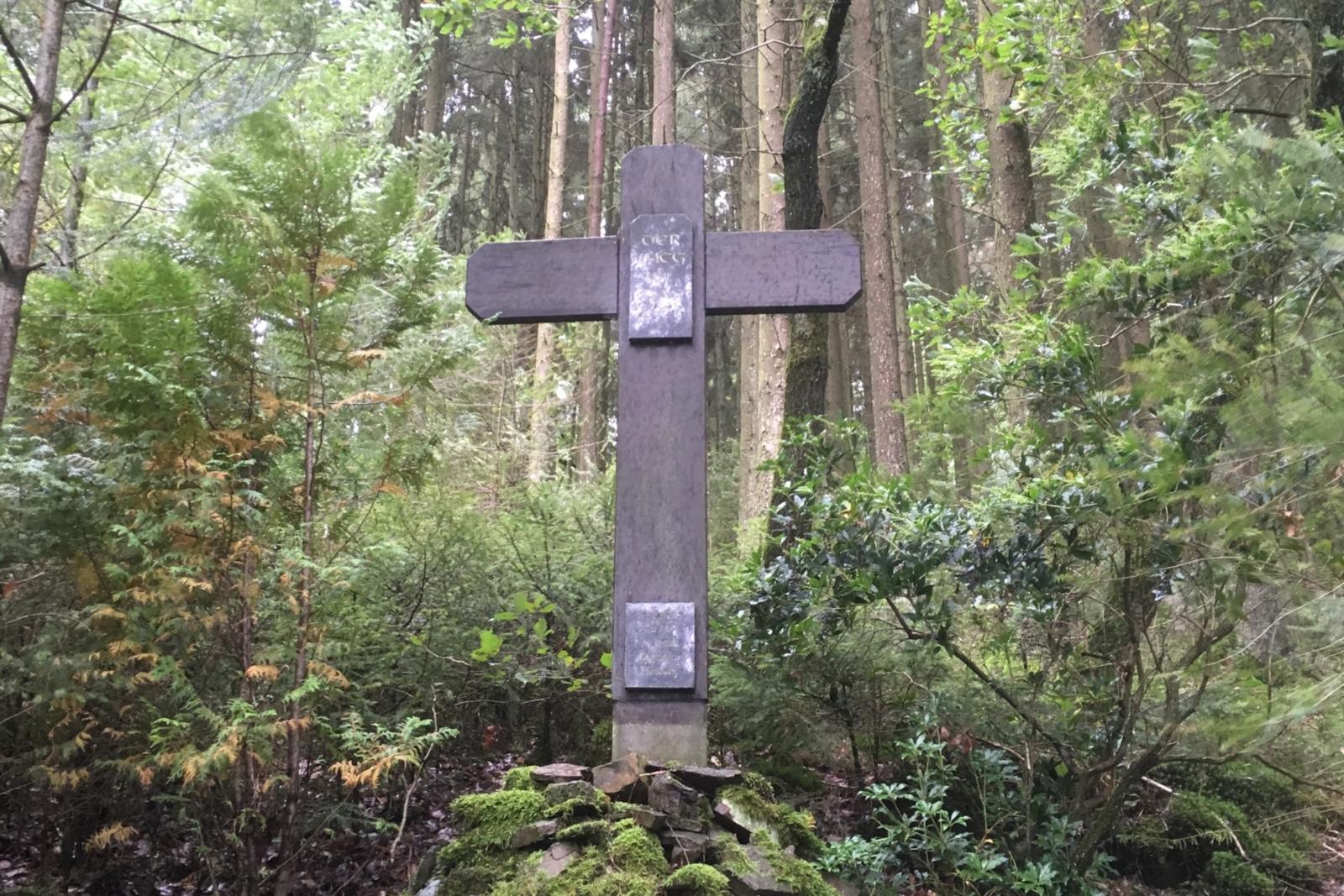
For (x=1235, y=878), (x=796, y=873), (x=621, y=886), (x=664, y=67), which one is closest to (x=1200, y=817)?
(x=1235, y=878)

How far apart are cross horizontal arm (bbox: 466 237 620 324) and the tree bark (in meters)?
7.75

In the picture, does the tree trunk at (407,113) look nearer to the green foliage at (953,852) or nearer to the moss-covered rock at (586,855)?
the moss-covered rock at (586,855)

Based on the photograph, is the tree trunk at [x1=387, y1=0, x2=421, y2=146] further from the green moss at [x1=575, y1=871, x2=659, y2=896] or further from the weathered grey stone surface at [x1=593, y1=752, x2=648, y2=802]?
the green moss at [x1=575, y1=871, x2=659, y2=896]

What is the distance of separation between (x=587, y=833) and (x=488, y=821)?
1.39ft

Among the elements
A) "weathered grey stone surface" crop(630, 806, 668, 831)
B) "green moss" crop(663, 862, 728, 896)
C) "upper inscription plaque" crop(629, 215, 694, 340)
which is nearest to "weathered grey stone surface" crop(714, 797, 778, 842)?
"weathered grey stone surface" crop(630, 806, 668, 831)

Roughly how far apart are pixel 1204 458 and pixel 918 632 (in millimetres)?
1412

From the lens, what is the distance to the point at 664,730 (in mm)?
4020

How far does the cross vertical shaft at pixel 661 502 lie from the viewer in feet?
13.2

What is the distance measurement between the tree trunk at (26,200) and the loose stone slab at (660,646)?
2.94 meters

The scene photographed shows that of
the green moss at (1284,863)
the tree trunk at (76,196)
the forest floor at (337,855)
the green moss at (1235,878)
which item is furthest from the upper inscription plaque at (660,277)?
the tree trunk at (76,196)

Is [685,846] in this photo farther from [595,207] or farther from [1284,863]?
[595,207]

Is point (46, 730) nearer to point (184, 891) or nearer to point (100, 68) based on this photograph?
point (184, 891)

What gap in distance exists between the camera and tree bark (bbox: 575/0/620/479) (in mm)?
12992

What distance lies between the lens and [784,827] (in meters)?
3.74
